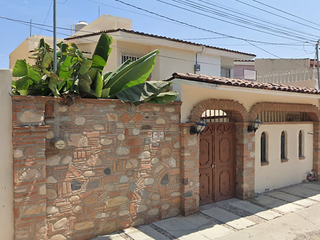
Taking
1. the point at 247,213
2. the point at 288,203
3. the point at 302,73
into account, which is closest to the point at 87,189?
the point at 247,213

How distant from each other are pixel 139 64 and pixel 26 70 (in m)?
2.27

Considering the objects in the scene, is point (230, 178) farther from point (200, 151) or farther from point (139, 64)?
point (139, 64)

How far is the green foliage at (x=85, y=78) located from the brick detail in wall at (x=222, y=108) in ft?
3.18

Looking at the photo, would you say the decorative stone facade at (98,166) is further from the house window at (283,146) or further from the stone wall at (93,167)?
the house window at (283,146)

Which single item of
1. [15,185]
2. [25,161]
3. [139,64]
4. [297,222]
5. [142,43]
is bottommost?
[297,222]

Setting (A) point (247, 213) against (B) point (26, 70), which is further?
(A) point (247, 213)

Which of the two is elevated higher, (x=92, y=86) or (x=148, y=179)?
(x=92, y=86)

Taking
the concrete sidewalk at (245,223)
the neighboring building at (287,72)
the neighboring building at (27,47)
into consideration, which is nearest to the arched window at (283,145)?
the concrete sidewalk at (245,223)

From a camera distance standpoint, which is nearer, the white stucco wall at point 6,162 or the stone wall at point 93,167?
the white stucco wall at point 6,162

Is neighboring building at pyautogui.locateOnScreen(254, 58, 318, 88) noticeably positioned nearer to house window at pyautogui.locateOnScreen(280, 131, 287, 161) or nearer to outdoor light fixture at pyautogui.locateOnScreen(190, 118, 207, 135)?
house window at pyautogui.locateOnScreen(280, 131, 287, 161)

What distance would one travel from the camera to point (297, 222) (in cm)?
658

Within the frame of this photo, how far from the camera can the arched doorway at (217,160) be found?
763 centimetres

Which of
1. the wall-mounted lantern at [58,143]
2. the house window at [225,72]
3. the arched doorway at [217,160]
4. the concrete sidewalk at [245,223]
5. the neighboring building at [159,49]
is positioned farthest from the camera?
the house window at [225,72]

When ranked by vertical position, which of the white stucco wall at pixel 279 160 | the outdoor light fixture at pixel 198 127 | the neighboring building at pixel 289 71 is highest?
the neighboring building at pixel 289 71
